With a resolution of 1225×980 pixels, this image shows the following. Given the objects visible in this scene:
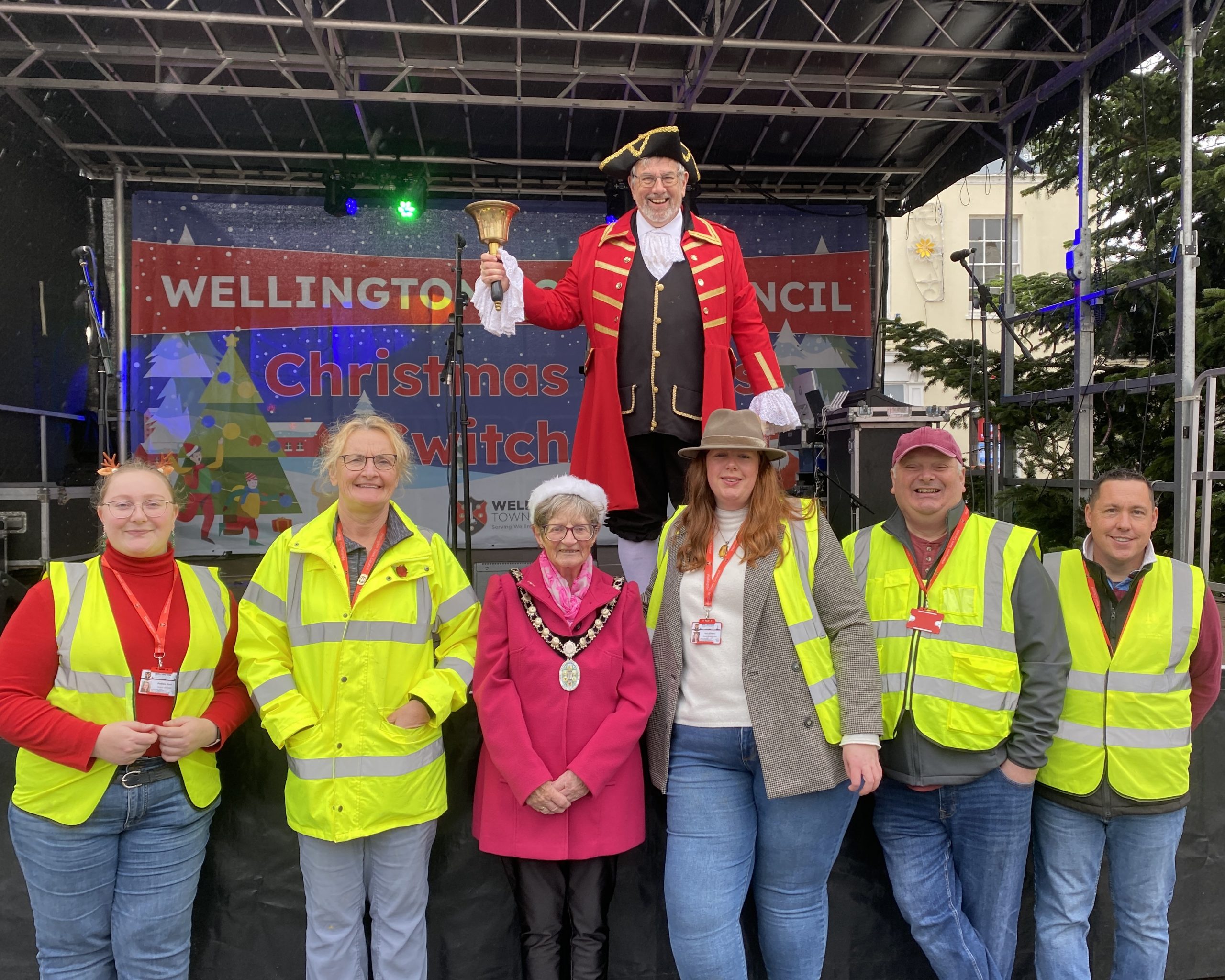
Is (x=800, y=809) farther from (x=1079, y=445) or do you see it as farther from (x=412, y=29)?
(x=412, y=29)

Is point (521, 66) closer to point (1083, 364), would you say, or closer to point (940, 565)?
point (1083, 364)

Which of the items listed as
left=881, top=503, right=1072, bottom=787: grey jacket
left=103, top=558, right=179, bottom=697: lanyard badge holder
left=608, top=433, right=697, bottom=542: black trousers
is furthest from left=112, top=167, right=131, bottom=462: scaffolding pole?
left=881, top=503, right=1072, bottom=787: grey jacket

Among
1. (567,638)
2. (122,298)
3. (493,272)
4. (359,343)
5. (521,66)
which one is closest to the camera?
(567,638)

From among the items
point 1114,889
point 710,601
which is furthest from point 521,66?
point 1114,889

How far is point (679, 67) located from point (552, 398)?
3.05m

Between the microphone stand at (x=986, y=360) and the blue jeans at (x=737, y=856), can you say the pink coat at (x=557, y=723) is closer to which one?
the blue jeans at (x=737, y=856)

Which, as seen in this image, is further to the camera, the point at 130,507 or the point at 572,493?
the point at 572,493

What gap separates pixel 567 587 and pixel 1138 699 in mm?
1478

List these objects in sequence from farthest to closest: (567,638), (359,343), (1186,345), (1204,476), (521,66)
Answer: (359,343) → (521,66) → (1186,345) → (1204,476) → (567,638)

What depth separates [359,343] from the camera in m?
7.99

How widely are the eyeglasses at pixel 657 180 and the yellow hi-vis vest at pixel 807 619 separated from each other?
140cm

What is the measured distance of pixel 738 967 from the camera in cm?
208

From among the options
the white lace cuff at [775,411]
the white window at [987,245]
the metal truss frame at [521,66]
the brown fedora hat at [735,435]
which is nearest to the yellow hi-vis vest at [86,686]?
the brown fedora hat at [735,435]

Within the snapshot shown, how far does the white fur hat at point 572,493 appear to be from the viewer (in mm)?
2191
